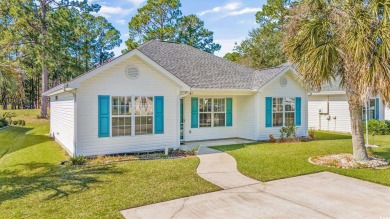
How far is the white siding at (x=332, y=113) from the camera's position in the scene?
Answer: 61.5 feet

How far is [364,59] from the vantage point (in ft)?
26.1

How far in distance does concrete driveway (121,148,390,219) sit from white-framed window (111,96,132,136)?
463 centimetres

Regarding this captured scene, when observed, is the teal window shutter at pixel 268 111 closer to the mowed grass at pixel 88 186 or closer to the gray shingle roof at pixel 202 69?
the gray shingle roof at pixel 202 69

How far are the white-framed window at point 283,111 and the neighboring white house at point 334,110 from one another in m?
4.57

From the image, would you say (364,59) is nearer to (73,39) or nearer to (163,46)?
(163,46)

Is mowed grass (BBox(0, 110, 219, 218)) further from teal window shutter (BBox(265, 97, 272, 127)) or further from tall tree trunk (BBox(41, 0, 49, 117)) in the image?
tall tree trunk (BBox(41, 0, 49, 117))

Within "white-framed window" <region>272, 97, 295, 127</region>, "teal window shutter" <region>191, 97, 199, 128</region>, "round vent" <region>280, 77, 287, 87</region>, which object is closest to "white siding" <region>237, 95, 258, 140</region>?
"white-framed window" <region>272, 97, 295, 127</region>

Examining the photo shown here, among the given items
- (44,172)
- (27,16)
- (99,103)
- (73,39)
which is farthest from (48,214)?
(73,39)

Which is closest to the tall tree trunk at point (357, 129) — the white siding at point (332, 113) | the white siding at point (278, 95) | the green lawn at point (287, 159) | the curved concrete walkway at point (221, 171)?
the green lawn at point (287, 159)

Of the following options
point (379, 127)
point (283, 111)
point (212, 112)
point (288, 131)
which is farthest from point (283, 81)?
point (379, 127)

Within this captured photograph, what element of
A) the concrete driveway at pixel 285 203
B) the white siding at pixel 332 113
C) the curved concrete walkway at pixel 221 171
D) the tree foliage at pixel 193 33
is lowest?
the concrete driveway at pixel 285 203

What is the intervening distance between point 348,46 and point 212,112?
26.8ft

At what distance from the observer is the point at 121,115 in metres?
10.8

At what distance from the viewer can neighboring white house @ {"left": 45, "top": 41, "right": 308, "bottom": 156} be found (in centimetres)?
1030
